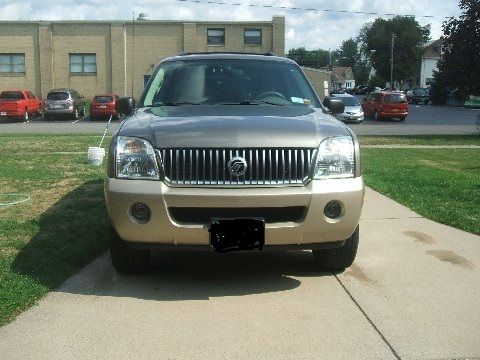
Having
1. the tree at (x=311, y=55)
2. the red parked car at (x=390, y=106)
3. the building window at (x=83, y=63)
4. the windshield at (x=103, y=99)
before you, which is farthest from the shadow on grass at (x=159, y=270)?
the tree at (x=311, y=55)

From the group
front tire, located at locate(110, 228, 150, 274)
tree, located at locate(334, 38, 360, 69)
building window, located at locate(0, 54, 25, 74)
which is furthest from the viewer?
tree, located at locate(334, 38, 360, 69)

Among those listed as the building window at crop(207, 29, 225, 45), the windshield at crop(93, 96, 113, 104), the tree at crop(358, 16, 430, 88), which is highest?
the tree at crop(358, 16, 430, 88)

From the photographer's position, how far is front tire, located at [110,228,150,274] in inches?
195

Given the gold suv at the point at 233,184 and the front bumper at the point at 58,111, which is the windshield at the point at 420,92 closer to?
the front bumper at the point at 58,111

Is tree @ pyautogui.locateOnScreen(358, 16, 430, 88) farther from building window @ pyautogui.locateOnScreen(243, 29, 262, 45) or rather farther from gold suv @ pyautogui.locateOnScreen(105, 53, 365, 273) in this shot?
gold suv @ pyautogui.locateOnScreen(105, 53, 365, 273)

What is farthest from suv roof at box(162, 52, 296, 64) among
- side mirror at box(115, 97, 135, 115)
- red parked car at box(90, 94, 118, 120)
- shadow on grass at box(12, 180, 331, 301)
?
red parked car at box(90, 94, 118, 120)

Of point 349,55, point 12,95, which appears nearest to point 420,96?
point 12,95

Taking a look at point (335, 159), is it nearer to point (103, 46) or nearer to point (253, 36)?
point (253, 36)

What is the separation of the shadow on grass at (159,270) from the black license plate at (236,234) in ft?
0.97

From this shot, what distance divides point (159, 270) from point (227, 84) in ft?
6.02

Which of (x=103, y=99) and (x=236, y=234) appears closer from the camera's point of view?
(x=236, y=234)

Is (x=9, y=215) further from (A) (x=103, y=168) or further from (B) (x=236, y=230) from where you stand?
(A) (x=103, y=168)

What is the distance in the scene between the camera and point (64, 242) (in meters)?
6.16

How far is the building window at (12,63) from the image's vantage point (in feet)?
147
